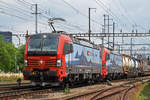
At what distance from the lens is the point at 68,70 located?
2047cm

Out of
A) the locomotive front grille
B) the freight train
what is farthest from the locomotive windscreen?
the locomotive front grille

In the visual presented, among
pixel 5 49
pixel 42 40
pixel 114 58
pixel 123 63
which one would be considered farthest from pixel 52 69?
pixel 5 49

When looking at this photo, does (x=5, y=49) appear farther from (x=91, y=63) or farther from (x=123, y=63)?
(x=91, y=63)

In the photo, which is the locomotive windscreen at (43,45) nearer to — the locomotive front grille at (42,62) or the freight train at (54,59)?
the freight train at (54,59)

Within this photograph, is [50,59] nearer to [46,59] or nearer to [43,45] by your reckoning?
[46,59]

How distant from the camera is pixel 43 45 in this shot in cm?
1983

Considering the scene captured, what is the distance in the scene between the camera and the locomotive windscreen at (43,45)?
19.4 meters

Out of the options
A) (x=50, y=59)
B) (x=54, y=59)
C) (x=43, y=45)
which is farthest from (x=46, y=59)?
(x=43, y=45)

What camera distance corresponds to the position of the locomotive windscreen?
19438 millimetres

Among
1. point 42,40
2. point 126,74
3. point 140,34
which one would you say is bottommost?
point 126,74

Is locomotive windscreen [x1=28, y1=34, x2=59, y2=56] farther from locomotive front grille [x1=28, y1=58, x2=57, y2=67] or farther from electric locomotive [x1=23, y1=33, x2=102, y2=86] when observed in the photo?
locomotive front grille [x1=28, y1=58, x2=57, y2=67]

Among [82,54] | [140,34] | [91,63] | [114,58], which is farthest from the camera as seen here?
[140,34]

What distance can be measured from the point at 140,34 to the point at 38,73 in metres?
39.6

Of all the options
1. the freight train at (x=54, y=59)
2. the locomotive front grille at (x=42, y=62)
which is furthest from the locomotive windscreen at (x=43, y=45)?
the locomotive front grille at (x=42, y=62)
